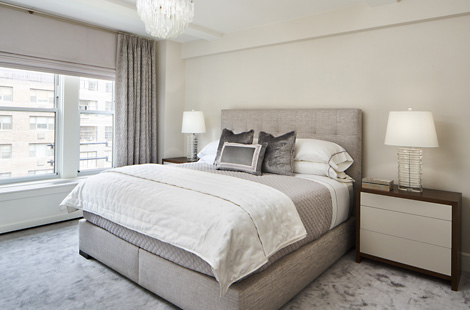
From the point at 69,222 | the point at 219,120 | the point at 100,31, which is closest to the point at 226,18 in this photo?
the point at 219,120

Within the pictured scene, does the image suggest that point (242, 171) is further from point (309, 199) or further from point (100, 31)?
point (100, 31)

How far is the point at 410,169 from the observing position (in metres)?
2.63

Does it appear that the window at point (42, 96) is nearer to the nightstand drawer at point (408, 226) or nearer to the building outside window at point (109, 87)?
the building outside window at point (109, 87)

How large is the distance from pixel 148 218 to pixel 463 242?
2.65 m

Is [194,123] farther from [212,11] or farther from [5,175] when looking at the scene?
[5,175]

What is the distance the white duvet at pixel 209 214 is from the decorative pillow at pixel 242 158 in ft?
1.71

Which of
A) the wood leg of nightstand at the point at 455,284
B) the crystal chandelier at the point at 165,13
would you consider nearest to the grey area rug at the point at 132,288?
the wood leg of nightstand at the point at 455,284

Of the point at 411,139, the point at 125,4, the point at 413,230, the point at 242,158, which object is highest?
the point at 125,4

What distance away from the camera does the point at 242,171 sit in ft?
9.76

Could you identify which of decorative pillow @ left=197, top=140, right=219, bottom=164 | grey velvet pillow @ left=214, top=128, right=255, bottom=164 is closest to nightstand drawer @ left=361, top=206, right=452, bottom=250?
grey velvet pillow @ left=214, top=128, right=255, bottom=164

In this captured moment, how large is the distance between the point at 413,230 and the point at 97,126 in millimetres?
3882

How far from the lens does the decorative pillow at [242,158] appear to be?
2.94 metres

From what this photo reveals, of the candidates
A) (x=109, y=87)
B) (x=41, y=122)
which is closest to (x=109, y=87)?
(x=109, y=87)

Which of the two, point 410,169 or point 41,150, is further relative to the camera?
point 41,150
